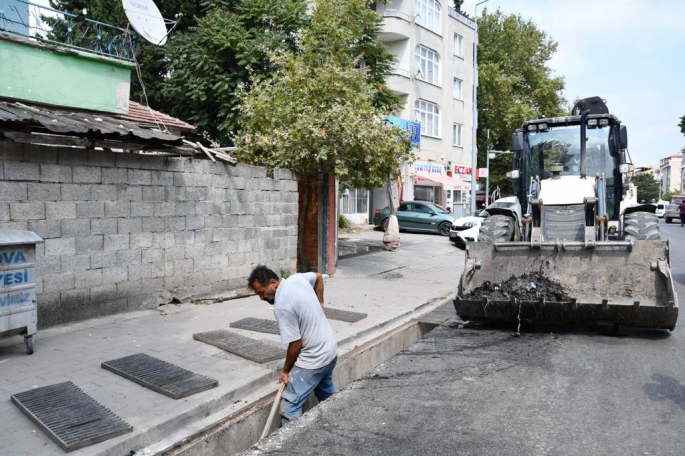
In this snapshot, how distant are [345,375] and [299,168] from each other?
18.2 feet

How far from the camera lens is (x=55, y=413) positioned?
13.8ft

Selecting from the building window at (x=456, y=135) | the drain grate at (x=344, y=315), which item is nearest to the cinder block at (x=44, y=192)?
the drain grate at (x=344, y=315)

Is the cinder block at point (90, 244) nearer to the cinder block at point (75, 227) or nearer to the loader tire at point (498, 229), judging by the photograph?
the cinder block at point (75, 227)

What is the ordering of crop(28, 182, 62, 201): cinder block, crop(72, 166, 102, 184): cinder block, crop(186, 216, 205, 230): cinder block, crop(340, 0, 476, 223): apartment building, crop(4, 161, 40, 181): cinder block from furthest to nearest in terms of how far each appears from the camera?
crop(340, 0, 476, 223): apartment building → crop(186, 216, 205, 230): cinder block → crop(72, 166, 102, 184): cinder block → crop(28, 182, 62, 201): cinder block → crop(4, 161, 40, 181): cinder block

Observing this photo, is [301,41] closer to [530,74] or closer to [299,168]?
[299,168]

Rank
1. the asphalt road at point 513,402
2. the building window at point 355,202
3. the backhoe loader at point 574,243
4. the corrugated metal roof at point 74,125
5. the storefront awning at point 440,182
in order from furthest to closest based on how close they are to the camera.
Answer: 1. the storefront awning at point 440,182
2. the building window at point 355,202
3. the backhoe loader at point 574,243
4. the corrugated metal roof at point 74,125
5. the asphalt road at point 513,402

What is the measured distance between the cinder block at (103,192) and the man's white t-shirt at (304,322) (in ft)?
13.4

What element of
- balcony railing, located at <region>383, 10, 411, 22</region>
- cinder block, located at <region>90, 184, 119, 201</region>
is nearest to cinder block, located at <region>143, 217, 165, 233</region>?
cinder block, located at <region>90, 184, 119, 201</region>

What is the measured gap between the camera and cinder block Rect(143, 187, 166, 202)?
7961mm

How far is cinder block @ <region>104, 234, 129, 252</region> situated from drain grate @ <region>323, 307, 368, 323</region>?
3.05 metres

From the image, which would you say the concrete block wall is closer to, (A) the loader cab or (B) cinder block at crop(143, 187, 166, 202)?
(B) cinder block at crop(143, 187, 166, 202)

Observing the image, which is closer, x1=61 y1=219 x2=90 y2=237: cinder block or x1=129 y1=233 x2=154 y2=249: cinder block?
x1=61 y1=219 x2=90 y2=237: cinder block

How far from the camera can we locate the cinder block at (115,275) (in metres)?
7.38

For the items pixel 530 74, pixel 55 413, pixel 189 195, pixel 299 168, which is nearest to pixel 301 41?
pixel 299 168
